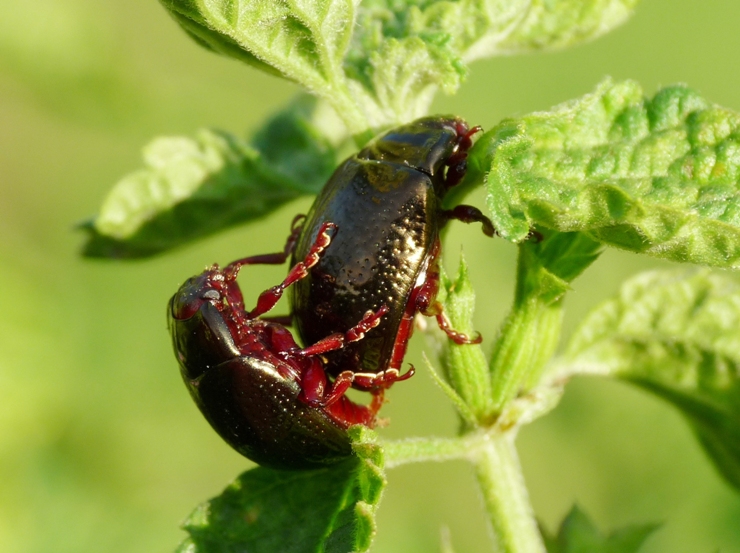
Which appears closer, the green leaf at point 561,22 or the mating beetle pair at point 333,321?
the mating beetle pair at point 333,321

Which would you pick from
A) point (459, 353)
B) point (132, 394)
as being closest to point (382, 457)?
point (459, 353)

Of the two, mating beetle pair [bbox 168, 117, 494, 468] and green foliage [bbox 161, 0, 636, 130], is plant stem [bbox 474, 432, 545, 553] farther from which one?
green foliage [bbox 161, 0, 636, 130]

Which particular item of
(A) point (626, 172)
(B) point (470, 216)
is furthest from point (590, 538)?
(A) point (626, 172)

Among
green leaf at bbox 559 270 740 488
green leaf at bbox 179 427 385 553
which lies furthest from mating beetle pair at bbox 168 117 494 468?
green leaf at bbox 559 270 740 488

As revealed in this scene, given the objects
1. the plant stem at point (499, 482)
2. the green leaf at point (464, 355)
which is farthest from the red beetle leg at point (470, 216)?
the plant stem at point (499, 482)

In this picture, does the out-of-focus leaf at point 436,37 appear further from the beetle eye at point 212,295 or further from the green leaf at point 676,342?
the green leaf at point 676,342

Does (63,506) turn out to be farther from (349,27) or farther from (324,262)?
(349,27)
